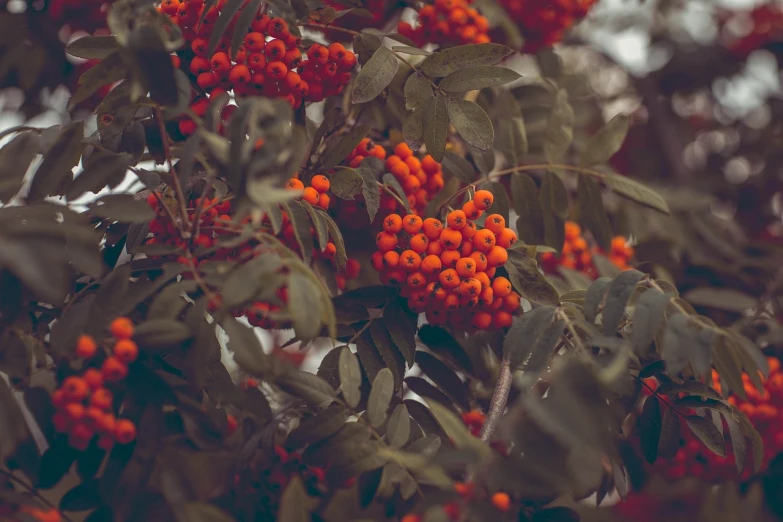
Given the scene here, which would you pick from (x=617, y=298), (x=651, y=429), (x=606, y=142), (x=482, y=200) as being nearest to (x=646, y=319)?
(x=617, y=298)

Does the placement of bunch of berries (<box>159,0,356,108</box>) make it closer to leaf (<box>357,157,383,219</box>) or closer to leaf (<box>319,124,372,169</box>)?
leaf (<box>319,124,372,169</box>)

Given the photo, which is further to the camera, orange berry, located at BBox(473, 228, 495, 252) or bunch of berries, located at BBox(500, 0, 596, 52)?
bunch of berries, located at BBox(500, 0, 596, 52)

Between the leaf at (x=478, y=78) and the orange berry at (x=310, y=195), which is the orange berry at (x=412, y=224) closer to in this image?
the orange berry at (x=310, y=195)

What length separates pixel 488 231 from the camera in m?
1.77

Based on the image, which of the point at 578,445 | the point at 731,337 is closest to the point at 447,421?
the point at 578,445

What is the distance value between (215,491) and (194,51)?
1140 mm

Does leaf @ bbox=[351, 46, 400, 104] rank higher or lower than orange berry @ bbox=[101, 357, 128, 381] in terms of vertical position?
higher

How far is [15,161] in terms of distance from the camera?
1516 mm

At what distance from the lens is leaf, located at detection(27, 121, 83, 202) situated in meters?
1.60

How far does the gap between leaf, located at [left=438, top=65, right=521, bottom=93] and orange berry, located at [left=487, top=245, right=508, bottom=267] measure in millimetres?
461

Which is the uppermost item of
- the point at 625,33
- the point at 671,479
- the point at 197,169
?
the point at 197,169

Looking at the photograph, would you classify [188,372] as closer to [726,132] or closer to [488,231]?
[488,231]

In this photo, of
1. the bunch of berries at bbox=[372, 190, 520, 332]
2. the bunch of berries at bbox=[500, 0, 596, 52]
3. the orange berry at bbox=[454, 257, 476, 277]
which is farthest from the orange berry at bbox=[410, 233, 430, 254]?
the bunch of berries at bbox=[500, 0, 596, 52]

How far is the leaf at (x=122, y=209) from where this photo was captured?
145 cm
